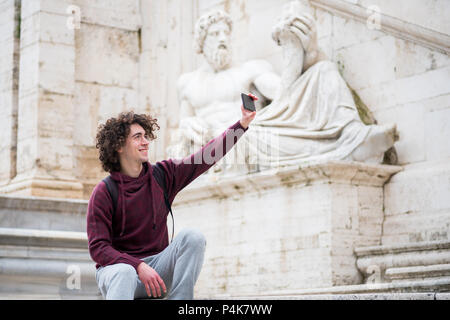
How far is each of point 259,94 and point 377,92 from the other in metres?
1.22

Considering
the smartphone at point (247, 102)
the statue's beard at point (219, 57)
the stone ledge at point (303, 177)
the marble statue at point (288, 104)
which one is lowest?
the smartphone at point (247, 102)

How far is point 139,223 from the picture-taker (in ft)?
11.9

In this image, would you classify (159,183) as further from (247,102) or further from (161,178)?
(247,102)

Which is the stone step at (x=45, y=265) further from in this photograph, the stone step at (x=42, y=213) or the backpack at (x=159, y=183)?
the backpack at (x=159, y=183)

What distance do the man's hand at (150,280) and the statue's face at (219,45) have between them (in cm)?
512

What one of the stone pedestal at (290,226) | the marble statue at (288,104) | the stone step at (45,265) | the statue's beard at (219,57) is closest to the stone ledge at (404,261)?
the stone pedestal at (290,226)

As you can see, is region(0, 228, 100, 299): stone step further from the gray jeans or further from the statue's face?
the gray jeans

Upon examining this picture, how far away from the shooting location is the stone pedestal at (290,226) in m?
6.66

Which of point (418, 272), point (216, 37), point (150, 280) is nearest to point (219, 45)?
point (216, 37)

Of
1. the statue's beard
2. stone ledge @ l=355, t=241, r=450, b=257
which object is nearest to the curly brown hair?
stone ledge @ l=355, t=241, r=450, b=257

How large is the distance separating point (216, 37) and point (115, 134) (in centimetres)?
480

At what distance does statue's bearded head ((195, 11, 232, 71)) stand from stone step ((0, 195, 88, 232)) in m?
1.82

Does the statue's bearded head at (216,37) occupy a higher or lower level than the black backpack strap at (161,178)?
higher

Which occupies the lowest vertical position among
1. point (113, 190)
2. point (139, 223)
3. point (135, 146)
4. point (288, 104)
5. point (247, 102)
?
point (139, 223)
